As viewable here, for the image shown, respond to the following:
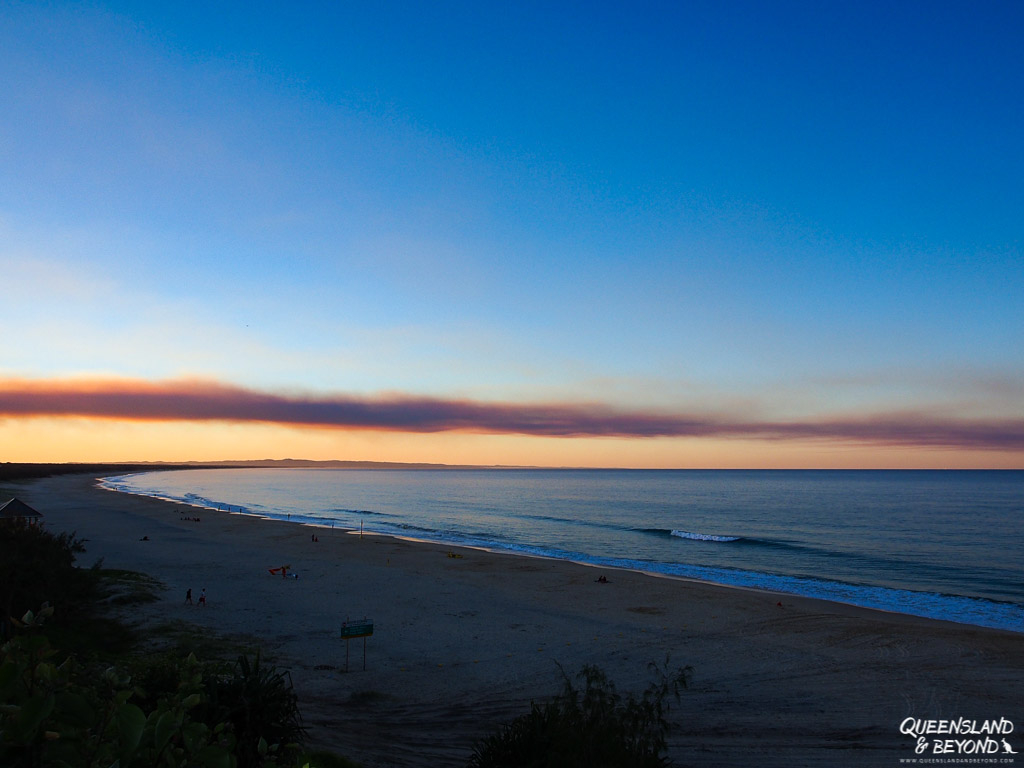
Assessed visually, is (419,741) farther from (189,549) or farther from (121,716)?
(189,549)

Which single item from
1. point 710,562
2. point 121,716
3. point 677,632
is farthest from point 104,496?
point 121,716

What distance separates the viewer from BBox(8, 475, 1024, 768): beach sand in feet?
45.8

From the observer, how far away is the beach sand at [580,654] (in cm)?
1397

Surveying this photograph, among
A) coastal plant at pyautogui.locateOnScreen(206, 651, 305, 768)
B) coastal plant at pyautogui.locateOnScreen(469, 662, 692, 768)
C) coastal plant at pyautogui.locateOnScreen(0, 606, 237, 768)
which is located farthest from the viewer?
coastal plant at pyautogui.locateOnScreen(206, 651, 305, 768)

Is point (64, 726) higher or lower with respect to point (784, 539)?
higher

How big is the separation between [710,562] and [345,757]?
3864 centimetres

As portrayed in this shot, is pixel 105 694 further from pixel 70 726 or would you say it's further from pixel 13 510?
pixel 13 510

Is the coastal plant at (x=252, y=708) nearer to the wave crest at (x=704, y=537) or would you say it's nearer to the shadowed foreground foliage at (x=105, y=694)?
the shadowed foreground foliage at (x=105, y=694)

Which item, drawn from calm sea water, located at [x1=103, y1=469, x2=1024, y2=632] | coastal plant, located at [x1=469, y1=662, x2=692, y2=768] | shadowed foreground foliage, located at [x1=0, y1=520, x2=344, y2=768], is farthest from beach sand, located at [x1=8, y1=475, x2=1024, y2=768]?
calm sea water, located at [x1=103, y1=469, x2=1024, y2=632]

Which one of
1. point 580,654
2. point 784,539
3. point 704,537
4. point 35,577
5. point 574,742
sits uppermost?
point 574,742

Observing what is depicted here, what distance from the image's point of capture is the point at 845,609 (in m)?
29.6

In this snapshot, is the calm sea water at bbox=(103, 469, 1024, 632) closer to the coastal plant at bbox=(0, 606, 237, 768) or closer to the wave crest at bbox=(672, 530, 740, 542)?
the wave crest at bbox=(672, 530, 740, 542)

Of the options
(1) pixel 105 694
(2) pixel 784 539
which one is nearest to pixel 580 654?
(1) pixel 105 694

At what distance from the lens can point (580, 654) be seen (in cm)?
2020
